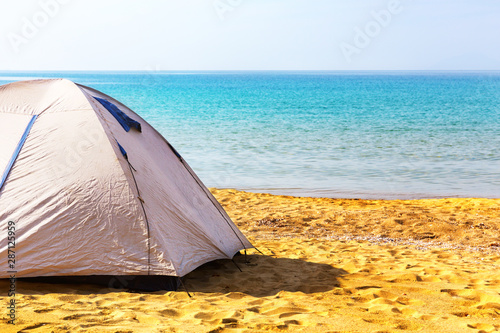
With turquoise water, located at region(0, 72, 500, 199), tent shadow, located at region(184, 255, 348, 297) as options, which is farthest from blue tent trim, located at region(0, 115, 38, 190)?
turquoise water, located at region(0, 72, 500, 199)

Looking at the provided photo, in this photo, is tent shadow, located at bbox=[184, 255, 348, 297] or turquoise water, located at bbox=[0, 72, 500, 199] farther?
turquoise water, located at bbox=[0, 72, 500, 199]

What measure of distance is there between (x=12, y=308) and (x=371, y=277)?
3.94 meters

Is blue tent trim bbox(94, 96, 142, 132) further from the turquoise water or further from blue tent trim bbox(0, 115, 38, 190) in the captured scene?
the turquoise water

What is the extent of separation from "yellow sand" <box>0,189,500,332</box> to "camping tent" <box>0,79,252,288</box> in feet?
1.00

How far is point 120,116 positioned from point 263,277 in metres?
2.69

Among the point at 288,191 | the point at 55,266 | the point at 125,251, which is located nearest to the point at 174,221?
the point at 125,251

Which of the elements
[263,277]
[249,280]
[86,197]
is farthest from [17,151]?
[263,277]

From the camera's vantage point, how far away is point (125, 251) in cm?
520

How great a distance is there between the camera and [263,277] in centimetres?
595

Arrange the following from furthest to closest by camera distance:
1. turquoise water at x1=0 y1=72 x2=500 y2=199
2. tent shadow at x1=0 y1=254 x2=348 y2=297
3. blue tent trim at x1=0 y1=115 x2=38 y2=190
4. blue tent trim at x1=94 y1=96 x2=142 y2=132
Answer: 1. turquoise water at x1=0 y1=72 x2=500 y2=199
2. blue tent trim at x1=94 y1=96 x2=142 y2=132
3. blue tent trim at x1=0 y1=115 x2=38 y2=190
4. tent shadow at x1=0 y1=254 x2=348 y2=297

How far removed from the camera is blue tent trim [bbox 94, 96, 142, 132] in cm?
614

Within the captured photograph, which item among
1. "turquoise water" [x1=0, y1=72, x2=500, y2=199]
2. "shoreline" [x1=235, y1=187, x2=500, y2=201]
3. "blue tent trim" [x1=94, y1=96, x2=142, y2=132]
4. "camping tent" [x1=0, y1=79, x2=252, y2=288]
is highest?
"blue tent trim" [x1=94, y1=96, x2=142, y2=132]

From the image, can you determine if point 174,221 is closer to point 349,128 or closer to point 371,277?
point 371,277

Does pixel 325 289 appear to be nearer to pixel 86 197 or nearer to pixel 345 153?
pixel 86 197
